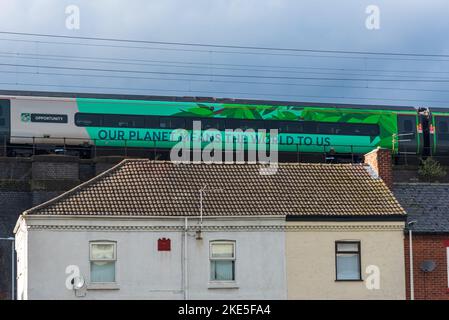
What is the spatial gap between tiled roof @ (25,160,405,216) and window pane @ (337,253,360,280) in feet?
4.55

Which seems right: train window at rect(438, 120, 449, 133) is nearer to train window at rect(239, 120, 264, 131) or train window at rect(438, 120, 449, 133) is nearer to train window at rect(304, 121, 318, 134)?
train window at rect(304, 121, 318, 134)

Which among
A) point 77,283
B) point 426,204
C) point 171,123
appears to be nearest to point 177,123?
point 171,123

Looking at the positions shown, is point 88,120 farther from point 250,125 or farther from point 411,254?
point 411,254

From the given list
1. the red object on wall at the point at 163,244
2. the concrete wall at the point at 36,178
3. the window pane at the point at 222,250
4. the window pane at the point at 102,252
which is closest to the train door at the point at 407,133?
the concrete wall at the point at 36,178

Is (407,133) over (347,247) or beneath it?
over

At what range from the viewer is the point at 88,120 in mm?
56000

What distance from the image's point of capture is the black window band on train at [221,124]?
56188mm

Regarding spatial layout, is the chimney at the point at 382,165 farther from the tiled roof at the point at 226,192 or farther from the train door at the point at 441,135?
the train door at the point at 441,135

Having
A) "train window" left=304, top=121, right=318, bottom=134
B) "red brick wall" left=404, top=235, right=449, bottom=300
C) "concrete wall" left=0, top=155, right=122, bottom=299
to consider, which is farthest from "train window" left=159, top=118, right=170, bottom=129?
"red brick wall" left=404, top=235, right=449, bottom=300

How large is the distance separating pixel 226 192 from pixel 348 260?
457 cm

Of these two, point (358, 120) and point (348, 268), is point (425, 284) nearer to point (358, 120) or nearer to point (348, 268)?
point (348, 268)

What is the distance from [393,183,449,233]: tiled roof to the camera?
36.0 metres

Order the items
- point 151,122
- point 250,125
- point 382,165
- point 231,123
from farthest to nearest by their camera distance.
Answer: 1. point 250,125
2. point 231,123
3. point 151,122
4. point 382,165
